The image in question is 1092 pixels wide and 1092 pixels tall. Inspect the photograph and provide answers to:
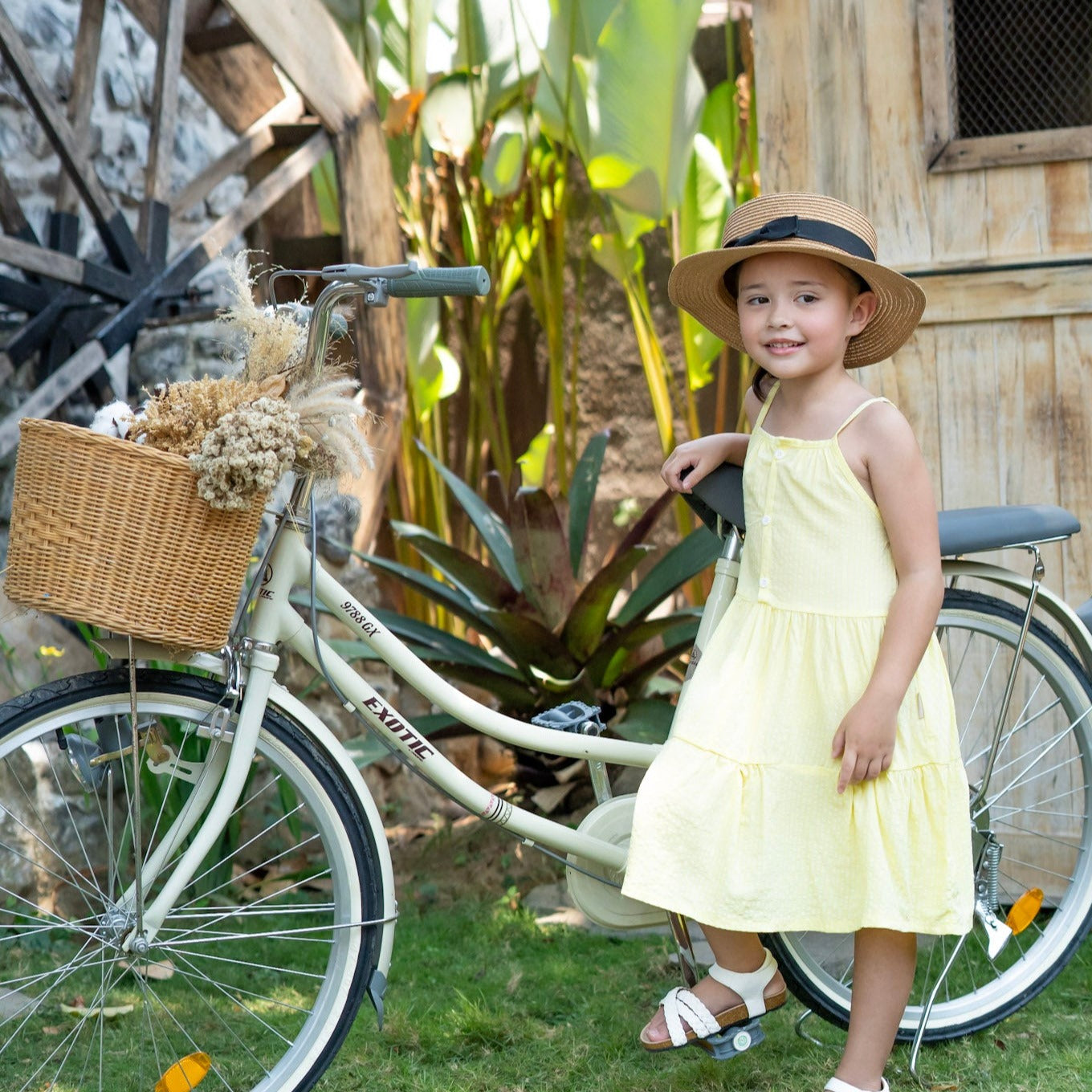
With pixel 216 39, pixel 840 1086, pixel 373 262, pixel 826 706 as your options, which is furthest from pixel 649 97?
pixel 840 1086

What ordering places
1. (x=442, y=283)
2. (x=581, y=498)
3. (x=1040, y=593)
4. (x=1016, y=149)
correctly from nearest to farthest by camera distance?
(x=442, y=283)
(x=1040, y=593)
(x=1016, y=149)
(x=581, y=498)

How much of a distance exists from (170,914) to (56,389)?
1.64m

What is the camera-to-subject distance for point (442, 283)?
1.59 metres

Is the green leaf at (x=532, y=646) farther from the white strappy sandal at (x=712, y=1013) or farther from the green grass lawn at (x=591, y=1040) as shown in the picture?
the white strappy sandal at (x=712, y=1013)

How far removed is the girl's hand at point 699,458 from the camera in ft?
6.32

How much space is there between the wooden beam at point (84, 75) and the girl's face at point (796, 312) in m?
2.18

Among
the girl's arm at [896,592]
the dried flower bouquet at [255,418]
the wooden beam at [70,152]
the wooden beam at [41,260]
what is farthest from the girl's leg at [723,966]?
the wooden beam at [70,152]

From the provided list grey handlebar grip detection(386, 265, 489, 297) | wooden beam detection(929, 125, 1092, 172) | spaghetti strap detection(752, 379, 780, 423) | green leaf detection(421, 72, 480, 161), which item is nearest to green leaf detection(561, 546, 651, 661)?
spaghetti strap detection(752, 379, 780, 423)

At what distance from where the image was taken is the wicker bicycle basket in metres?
1.47

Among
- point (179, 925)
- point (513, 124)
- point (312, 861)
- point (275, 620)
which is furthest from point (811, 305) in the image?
point (513, 124)

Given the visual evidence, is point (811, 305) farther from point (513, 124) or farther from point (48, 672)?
point (513, 124)

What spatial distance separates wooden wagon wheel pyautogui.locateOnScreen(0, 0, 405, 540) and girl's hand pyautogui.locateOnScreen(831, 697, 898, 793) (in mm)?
2009

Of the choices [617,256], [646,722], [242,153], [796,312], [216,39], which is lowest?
[646,722]

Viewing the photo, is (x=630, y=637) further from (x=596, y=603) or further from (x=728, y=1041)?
(x=728, y=1041)
